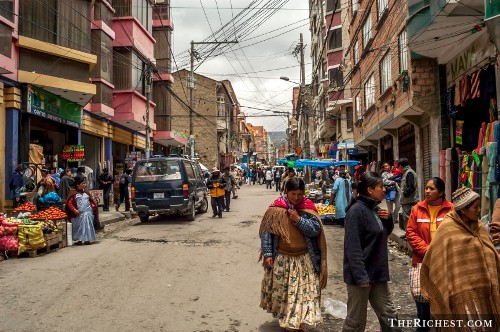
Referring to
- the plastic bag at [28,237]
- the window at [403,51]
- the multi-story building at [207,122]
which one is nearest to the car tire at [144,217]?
the plastic bag at [28,237]

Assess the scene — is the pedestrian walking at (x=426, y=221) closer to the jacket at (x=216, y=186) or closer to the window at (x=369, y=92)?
the jacket at (x=216, y=186)

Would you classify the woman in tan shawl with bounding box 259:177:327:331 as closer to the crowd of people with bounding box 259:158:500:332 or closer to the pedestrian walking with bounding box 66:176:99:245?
the crowd of people with bounding box 259:158:500:332

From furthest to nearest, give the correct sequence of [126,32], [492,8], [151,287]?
1. [126,32]
2. [492,8]
3. [151,287]

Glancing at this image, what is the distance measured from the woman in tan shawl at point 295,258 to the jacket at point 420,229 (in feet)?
2.97

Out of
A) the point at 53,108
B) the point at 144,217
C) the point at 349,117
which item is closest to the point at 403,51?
the point at 144,217

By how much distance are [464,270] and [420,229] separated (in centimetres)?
130

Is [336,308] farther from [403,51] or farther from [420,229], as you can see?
[403,51]

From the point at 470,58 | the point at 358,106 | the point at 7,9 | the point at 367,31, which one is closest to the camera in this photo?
the point at 470,58

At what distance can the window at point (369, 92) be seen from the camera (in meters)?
19.0

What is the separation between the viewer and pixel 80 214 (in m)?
10.1

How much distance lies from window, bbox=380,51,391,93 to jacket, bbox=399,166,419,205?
24.7ft

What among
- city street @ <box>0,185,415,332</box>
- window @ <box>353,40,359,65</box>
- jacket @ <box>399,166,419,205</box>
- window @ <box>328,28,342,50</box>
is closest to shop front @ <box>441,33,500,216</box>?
jacket @ <box>399,166,419,205</box>

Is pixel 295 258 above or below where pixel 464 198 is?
below

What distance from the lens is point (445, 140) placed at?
12.1 meters
